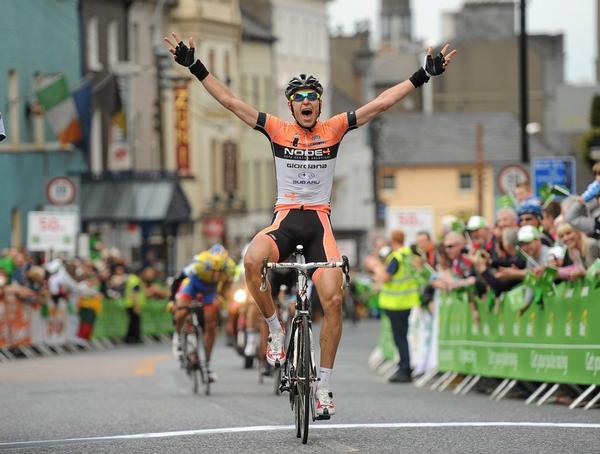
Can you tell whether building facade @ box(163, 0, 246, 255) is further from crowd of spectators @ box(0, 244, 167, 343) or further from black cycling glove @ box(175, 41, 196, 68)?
black cycling glove @ box(175, 41, 196, 68)

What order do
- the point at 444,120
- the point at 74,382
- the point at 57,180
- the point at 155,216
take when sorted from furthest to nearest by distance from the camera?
the point at 444,120 < the point at 155,216 < the point at 57,180 < the point at 74,382

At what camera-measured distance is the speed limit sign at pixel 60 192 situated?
37625 mm

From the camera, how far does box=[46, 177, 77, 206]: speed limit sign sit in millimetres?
37625

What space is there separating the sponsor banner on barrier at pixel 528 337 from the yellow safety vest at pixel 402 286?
1199 millimetres

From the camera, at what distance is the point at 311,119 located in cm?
1315

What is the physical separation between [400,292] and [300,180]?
1008 centimetres

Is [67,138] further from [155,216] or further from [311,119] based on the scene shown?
[311,119]

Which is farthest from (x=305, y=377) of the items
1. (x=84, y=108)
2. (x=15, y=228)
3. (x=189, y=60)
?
(x=84, y=108)

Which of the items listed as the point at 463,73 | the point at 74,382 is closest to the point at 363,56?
the point at 463,73

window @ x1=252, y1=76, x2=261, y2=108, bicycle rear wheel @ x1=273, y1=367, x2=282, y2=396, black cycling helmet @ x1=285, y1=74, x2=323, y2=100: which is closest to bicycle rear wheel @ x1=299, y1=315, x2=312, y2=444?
black cycling helmet @ x1=285, y1=74, x2=323, y2=100

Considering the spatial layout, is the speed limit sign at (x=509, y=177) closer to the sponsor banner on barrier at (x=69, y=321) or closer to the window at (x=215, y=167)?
the sponsor banner on barrier at (x=69, y=321)

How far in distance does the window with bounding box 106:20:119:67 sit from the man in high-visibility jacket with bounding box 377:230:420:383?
35.0 m

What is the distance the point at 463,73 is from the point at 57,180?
68.8m

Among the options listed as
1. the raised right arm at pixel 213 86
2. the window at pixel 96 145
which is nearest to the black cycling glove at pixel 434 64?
the raised right arm at pixel 213 86
